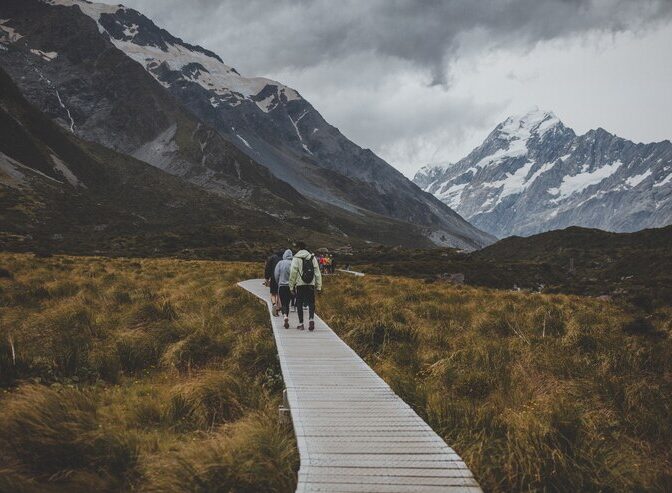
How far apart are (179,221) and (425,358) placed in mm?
166772

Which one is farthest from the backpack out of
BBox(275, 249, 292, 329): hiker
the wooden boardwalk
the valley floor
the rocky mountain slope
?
the rocky mountain slope

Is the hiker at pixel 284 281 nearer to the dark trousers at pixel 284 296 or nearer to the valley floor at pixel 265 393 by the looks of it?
the dark trousers at pixel 284 296

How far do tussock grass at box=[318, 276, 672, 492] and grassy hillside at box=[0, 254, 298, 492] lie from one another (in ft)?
7.00

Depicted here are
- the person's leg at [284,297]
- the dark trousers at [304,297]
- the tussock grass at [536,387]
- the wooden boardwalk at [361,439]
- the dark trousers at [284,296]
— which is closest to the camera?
the wooden boardwalk at [361,439]

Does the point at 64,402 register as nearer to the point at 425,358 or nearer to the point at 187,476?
the point at 187,476

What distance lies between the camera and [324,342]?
11492 millimetres

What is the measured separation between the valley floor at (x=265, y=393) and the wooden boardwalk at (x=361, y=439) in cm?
28

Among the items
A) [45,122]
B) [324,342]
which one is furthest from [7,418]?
[45,122]

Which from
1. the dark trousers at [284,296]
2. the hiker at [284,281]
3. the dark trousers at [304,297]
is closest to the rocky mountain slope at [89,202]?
the hiker at [284,281]

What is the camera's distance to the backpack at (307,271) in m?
13.1

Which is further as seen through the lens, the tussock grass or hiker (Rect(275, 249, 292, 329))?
hiker (Rect(275, 249, 292, 329))

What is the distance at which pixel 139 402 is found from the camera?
7.08m

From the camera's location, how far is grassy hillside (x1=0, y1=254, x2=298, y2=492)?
4930 millimetres

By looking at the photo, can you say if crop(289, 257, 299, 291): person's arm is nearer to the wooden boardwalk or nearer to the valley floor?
the valley floor
